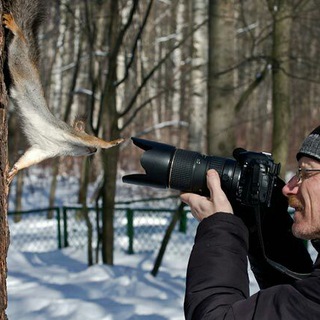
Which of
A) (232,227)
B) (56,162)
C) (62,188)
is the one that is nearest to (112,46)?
(56,162)

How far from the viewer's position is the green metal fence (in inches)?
326

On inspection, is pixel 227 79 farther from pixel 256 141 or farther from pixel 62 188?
pixel 256 141

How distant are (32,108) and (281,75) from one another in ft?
17.1

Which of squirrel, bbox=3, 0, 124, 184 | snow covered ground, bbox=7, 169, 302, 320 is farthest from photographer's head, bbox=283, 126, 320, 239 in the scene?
snow covered ground, bbox=7, 169, 302, 320

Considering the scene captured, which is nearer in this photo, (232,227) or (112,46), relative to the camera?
(232,227)

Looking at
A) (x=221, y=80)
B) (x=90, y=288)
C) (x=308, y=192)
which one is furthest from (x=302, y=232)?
(x=221, y=80)

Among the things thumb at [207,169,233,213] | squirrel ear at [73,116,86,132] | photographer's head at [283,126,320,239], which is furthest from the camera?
squirrel ear at [73,116,86,132]

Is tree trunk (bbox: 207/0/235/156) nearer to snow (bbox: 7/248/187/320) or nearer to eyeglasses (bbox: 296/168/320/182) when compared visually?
snow (bbox: 7/248/187/320)

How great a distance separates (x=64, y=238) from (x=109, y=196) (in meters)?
2.28

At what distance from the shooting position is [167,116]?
22.1 meters

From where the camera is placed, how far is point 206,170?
1891mm

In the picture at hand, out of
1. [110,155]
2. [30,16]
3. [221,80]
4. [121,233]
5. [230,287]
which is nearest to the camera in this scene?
[230,287]

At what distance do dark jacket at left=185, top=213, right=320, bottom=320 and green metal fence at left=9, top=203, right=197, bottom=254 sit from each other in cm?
632

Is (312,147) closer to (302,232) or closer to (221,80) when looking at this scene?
(302,232)
